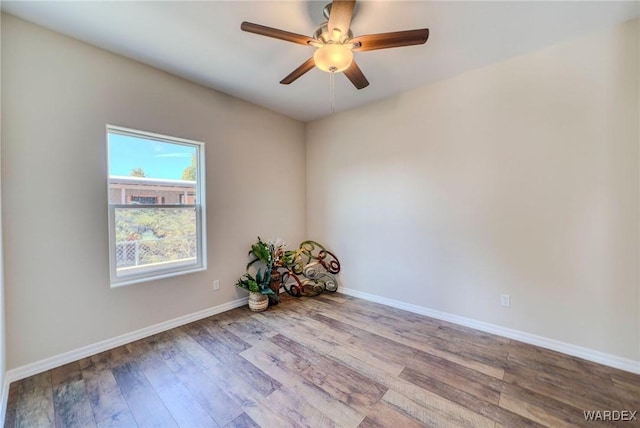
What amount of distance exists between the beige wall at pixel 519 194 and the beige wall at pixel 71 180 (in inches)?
91.2

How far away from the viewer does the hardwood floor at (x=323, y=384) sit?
1.61 m

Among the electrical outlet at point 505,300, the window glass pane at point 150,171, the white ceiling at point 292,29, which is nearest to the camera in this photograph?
the white ceiling at point 292,29

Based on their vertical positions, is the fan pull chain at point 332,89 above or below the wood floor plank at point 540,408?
above

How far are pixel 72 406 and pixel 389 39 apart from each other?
3266 millimetres

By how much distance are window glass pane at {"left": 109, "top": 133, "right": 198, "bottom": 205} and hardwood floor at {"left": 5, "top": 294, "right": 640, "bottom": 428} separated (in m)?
→ 1.45

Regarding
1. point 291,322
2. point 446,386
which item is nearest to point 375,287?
point 291,322

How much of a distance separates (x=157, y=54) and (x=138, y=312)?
8.30ft

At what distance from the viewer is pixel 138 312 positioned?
2.56 metres

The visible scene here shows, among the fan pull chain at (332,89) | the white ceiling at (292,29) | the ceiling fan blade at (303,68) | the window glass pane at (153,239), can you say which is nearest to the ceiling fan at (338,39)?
the ceiling fan blade at (303,68)

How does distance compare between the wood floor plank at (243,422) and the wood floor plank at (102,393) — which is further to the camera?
the wood floor plank at (102,393)

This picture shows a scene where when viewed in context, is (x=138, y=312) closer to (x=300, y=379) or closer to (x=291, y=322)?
(x=291, y=322)

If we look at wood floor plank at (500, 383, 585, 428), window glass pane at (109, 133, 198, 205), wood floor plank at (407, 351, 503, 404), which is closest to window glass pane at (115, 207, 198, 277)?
window glass pane at (109, 133, 198, 205)

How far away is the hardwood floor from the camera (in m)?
1.61

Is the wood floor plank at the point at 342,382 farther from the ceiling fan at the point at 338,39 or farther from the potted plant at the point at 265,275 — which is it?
the ceiling fan at the point at 338,39
